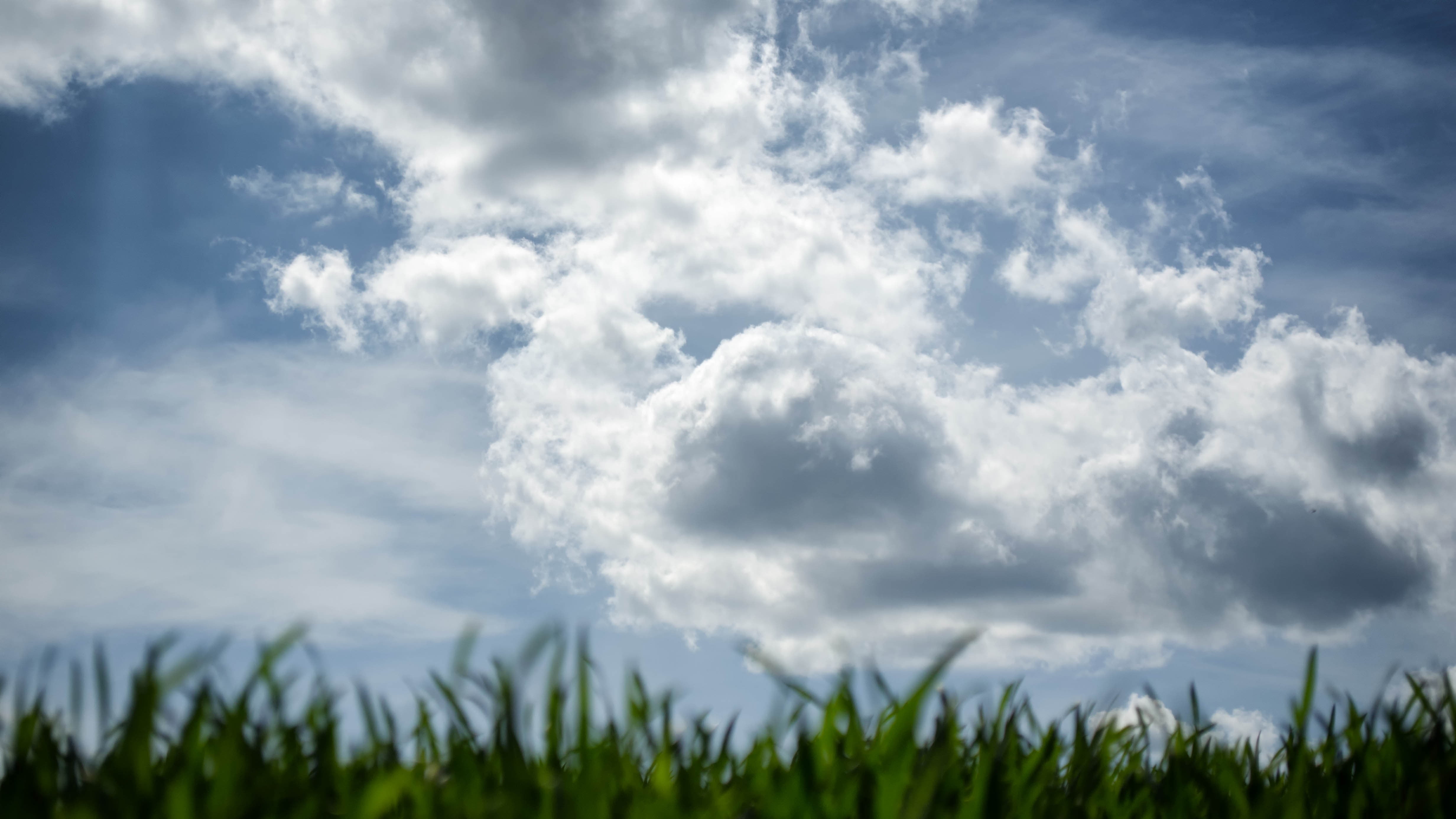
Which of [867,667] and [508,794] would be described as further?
[867,667]

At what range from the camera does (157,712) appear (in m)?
3.15

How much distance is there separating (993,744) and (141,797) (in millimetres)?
2275

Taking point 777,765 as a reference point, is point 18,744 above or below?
above

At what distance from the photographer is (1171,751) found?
3.56 metres

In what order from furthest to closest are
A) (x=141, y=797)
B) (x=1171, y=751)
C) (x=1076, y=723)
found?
(x=1076, y=723)
(x=1171, y=751)
(x=141, y=797)

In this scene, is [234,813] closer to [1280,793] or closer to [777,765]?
[777,765]

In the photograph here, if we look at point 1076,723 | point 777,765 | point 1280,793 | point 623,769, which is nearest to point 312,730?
point 623,769

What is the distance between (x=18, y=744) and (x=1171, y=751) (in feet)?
11.7

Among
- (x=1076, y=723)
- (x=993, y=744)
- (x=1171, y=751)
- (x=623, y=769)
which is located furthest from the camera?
(x=1076, y=723)

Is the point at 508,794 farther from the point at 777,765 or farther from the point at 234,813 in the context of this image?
the point at 777,765

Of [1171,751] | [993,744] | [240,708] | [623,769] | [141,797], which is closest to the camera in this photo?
[141,797]

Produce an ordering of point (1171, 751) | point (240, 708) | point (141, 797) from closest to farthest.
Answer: point (141, 797)
point (240, 708)
point (1171, 751)

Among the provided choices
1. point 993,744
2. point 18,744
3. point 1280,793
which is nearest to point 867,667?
point 993,744

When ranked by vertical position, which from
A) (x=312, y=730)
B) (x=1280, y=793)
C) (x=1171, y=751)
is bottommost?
(x=1280, y=793)
